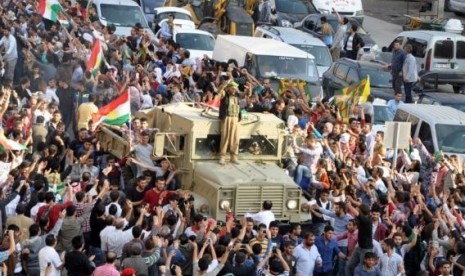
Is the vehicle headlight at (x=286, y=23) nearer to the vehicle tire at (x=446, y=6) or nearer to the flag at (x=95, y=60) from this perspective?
the vehicle tire at (x=446, y=6)

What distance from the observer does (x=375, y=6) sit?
52906 mm

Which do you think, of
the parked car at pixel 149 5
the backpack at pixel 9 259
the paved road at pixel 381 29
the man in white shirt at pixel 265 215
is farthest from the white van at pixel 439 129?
the paved road at pixel 381 29

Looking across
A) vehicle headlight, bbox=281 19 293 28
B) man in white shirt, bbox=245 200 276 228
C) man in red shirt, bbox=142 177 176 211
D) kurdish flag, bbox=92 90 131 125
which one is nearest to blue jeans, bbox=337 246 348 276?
man in white shirt, bbox=245 200 276 228

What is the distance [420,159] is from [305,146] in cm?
292

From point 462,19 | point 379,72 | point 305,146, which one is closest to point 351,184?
point 305,146

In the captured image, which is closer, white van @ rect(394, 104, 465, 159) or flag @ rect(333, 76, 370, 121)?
white van @ rect(394, 104, 465, 159)

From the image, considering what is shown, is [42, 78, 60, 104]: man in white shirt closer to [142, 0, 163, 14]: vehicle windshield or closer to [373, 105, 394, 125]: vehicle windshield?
[373, 105, 394, 125]: vehicle windshield

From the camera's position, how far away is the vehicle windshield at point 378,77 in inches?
1302

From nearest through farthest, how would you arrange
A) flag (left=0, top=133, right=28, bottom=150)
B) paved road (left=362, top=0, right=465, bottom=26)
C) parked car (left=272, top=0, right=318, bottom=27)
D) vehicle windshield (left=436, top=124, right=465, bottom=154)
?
flag (left=0, top=133, right=28, bottom=150), vehicle windshield (left=436, top=124, right=465, bottom=154), parked car (left=272, top=0, right=318, bottom=27), paved road (left=362, top=0, right=465, bottom=26)

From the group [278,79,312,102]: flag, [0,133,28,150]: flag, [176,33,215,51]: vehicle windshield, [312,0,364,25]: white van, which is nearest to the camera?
[0,133,28,150]: flag

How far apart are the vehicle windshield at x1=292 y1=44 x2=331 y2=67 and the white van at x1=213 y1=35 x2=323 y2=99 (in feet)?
7.17

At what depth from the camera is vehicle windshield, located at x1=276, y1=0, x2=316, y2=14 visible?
140 ft

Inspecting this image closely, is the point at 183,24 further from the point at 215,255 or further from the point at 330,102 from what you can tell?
the point at 215,255

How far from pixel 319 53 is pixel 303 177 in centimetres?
1215
